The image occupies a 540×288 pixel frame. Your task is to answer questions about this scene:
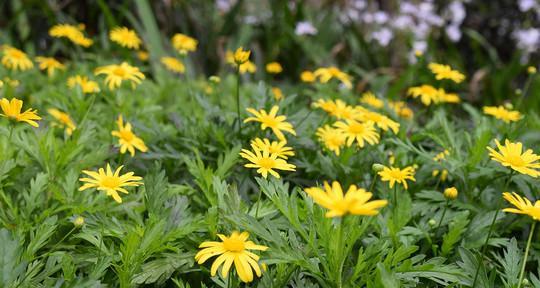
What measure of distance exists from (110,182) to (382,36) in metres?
3.80

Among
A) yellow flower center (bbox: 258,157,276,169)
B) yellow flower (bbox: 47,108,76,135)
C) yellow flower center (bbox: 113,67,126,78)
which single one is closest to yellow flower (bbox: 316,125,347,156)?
yellow flower center (bbox: 258,157,276,169)

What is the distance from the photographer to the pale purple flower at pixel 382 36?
4730 mm

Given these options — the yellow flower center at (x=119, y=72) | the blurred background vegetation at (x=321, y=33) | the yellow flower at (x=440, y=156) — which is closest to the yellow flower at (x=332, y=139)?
the yellow flower at (x=440, y=156)

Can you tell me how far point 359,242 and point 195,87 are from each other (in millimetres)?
1851

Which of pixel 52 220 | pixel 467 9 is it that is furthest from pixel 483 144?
pixel 467 9

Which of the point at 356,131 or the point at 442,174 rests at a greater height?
the point at 356,131

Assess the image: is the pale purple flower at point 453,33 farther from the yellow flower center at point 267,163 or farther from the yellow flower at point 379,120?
the yellow flower center at point 267,163

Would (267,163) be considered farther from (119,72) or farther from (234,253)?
(119,72)

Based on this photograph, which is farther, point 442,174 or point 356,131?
point 442,174

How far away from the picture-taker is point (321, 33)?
4703 millimetres

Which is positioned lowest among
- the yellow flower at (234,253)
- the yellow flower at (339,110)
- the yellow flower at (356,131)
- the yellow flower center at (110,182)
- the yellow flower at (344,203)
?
the yellow flower at (339,110)

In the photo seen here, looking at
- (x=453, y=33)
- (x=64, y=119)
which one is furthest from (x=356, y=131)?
(x=453, y=33)

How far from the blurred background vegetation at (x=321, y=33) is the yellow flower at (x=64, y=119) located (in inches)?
63.4

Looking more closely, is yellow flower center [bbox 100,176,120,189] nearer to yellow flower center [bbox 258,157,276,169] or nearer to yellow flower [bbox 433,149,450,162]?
yellow flower center [bbox 258,157,276,169]
